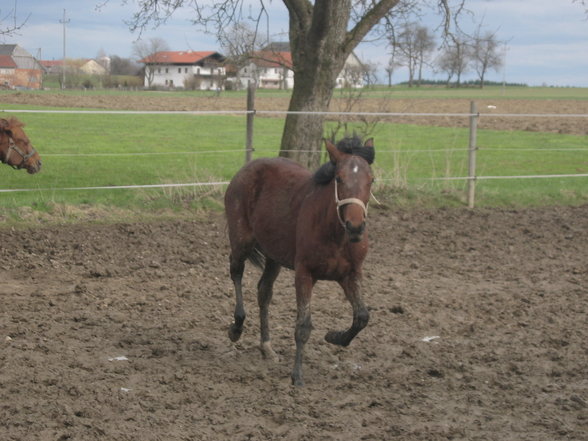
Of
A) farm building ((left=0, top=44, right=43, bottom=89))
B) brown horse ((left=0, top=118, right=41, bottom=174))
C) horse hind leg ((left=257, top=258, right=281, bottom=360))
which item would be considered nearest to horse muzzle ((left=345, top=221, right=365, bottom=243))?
horse hind leg ((left=257, top=258, right=281, bottom=360))

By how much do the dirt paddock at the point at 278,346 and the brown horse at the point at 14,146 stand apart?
93cm

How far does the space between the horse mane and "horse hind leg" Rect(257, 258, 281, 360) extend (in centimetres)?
115

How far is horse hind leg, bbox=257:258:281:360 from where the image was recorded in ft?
19.6

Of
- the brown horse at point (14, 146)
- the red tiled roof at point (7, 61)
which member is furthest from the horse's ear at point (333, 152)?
the red tiled roof at point (7, 61)

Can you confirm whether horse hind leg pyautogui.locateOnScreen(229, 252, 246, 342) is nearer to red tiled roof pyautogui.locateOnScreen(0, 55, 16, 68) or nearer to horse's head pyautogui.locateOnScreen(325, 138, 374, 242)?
horse's head pyautogui.locateOnScreen(325, 138, 374, 242)

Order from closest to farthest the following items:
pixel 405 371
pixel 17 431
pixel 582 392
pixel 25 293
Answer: pixel 17 431 → pixel 582 392 → pixel 405 371 → pixel 25 293

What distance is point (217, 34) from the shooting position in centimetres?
1406

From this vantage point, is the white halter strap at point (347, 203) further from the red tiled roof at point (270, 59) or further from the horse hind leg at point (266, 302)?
the red tiled roof at point (270, 59)

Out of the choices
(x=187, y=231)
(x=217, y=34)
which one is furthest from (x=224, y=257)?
(x=217, y=34)

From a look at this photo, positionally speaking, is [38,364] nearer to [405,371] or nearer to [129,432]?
→ [129,432]

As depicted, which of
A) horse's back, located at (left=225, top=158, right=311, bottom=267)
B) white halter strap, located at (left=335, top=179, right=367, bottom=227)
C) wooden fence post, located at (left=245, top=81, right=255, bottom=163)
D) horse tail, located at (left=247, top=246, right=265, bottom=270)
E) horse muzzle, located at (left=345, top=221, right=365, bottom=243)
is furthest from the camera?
Answer: wooden fence post, located at (left=245, top=81, right=255, bottom=163)

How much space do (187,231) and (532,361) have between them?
5.85 meters

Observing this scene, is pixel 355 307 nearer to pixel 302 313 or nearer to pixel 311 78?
pixel 302 313

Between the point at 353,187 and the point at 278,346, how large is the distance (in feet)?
6.18
